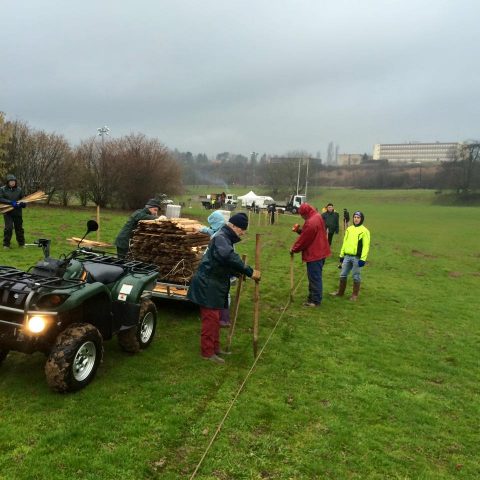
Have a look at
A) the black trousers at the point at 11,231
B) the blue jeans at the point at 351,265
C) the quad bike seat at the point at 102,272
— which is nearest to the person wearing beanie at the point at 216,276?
the quad bike seat at the point at 102,272

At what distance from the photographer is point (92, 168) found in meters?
28.3

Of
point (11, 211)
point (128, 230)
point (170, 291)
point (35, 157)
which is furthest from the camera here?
point (35, 157)

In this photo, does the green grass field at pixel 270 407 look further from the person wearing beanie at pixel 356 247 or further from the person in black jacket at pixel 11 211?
the person in black jacket at pixel 11 211

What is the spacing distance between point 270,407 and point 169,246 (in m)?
3.74

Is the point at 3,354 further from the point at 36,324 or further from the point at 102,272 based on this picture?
the point at 102,272

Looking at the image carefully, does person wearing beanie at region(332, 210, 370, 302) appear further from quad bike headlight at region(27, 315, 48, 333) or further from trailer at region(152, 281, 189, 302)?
quad bike headlight at region(27, 315, 48, 333)

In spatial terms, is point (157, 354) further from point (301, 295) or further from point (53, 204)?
point (53, 204)

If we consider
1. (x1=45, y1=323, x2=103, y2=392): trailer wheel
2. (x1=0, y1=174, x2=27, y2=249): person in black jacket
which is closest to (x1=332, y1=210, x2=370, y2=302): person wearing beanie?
(x1=45, y1=323, x2=103, y2=392): trailer wheel

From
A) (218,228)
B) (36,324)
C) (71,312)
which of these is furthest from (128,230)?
(36,324)

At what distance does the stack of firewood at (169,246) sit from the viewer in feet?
24.9

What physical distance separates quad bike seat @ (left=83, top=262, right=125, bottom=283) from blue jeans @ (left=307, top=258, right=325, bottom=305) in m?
4.34

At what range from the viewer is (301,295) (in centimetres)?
999

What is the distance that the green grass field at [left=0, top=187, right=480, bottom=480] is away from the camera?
3.71 metres

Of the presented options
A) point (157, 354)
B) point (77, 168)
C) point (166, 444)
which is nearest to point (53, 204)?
point (77, 168)
